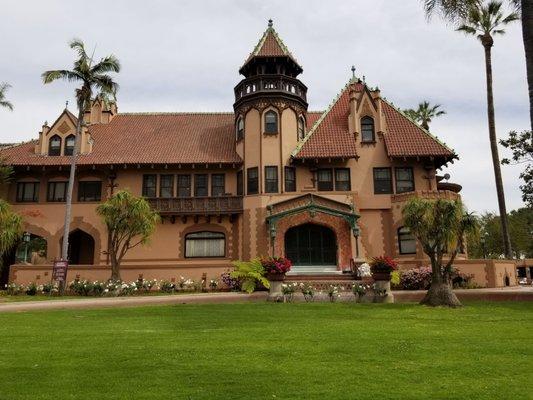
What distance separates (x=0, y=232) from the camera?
25.6 meters

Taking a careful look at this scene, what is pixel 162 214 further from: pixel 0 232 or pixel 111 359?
pixel 111 359

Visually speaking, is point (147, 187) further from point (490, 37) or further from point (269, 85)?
point (490, 37)

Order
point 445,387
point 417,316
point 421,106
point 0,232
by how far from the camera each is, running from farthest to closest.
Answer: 1. point 421,106
2. point 0,232
3. point 417,316
4. point 445,387

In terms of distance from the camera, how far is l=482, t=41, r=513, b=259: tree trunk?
30.8 meters

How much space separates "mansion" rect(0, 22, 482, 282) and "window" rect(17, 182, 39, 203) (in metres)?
0.07

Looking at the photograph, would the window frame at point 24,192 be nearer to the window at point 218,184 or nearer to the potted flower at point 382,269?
the window at point 218,184

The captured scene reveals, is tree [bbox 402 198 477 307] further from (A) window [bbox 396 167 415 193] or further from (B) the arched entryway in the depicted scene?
(A) window [bbox 396 167 415 193]

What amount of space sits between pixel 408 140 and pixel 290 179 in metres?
8.87

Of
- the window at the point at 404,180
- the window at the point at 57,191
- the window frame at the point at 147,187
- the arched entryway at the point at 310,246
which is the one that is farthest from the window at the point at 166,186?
the window at the point at 404,180

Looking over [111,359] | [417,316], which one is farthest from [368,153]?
[111,359]

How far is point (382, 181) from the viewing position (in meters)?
32.2

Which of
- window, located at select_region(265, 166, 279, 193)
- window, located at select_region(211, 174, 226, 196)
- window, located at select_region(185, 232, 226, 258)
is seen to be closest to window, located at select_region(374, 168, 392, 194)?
window, located at select_region(265, 166, 279, 193)

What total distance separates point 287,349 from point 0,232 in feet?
73.3

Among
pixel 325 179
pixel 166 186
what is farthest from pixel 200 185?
pixel 325 179
